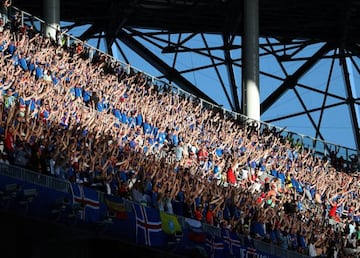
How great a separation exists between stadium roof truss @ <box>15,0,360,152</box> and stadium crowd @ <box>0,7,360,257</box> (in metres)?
10.3

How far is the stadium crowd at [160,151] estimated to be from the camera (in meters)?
24.6

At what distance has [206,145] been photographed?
34.7 meters

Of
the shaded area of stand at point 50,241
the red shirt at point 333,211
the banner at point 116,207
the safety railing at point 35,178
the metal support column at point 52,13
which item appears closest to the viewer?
the safety railing at point 35,178

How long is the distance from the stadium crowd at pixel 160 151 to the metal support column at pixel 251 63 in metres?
2.20

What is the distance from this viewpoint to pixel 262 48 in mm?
52938

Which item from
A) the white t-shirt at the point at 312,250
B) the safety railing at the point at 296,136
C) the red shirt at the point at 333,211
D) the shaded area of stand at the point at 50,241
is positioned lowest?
the shaded area of stand at the point at 50,241

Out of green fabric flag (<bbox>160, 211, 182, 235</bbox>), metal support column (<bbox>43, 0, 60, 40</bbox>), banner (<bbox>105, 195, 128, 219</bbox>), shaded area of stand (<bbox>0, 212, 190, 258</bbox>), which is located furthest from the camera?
metal support column (<bbox>43, 0, 60, 40</bbox>)

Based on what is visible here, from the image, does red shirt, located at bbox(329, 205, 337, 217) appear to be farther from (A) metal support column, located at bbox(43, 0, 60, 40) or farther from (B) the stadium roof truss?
(B) the stadium roof truss

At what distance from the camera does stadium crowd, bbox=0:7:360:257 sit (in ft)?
→ 80.6

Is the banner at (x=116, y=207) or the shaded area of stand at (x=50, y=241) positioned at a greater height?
the banner at (x=116, y=207)

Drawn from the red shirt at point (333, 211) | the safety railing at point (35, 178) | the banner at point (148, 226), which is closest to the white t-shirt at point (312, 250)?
the red shirt at point (333, 211)

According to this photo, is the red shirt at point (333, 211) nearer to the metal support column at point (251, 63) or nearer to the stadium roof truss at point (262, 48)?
the metal support column at point (251, 63)

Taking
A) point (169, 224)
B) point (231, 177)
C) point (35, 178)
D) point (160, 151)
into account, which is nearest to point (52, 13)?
point (160, 151)

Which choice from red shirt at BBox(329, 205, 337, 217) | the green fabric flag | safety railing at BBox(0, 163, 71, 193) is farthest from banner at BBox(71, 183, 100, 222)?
red shirt at BBox(329, 205, 337, 217)
